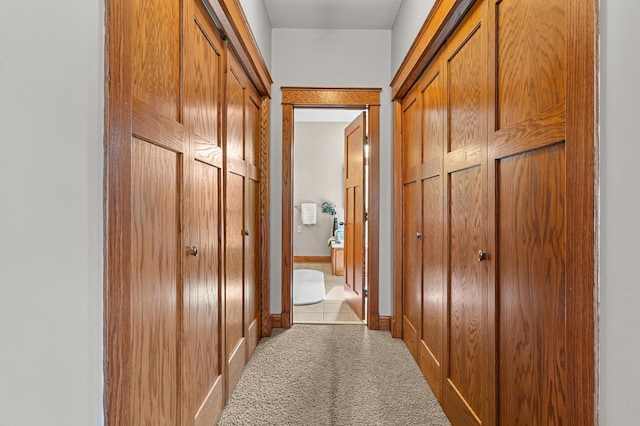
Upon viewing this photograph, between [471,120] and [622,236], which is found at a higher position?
[471,120]

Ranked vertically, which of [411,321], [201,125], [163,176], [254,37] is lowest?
[411,321]

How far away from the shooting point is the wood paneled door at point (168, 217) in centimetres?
86

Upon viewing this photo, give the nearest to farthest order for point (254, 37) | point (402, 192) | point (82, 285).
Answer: point (82, 285) < point (254, 37) < point (402, 192)

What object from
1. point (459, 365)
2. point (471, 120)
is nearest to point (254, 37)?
point (471, 120)

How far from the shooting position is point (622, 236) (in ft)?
2.45

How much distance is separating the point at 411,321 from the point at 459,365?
983mm

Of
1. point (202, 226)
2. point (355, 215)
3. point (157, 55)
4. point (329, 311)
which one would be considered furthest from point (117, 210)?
point (329, 311)

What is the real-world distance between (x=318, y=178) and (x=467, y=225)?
540cm

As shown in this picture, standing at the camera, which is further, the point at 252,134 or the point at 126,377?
the point at 252,134

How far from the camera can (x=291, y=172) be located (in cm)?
325

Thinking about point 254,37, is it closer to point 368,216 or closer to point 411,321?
point 368,216

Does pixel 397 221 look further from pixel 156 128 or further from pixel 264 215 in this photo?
pixel 156 128

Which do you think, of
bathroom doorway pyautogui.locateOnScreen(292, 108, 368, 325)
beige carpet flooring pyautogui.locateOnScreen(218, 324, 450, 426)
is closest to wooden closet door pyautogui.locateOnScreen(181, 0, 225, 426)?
beige carpet flooring pyautogui.locateOnScreen(218, 324, 450, 426)

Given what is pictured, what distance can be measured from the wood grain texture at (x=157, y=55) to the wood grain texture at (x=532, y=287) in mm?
1202
